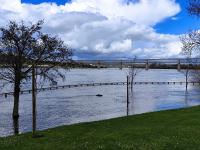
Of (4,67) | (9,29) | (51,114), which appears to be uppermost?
(9,29)

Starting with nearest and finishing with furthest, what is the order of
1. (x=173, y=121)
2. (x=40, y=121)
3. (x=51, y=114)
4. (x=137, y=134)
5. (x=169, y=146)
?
(x=169, y=146), (x=137, y=134), (x=173, y=121), (x=40, y=121), (x=51, y=114)

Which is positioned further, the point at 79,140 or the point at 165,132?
the point at 165,132

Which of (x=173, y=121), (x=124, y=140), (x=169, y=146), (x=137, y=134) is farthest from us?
(x=173, y=121)

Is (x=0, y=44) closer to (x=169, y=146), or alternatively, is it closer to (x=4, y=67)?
(x=4, y=67)

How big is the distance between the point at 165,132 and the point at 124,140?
10.4 feet

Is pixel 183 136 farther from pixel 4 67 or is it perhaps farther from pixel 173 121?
pixel 4 67

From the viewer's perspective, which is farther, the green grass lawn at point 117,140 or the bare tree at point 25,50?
the bare tree at point 25,50

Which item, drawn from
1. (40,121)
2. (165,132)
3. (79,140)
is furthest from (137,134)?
(40,121)

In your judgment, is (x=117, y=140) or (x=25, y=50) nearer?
(x=117, y=140)

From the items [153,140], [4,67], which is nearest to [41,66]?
[4,67]

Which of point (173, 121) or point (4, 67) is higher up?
point (4, 67)

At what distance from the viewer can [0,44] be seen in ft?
158

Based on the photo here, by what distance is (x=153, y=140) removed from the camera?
1742 cm

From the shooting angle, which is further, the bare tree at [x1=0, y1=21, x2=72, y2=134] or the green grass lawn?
the bare tree at [x1=0, y1=21, x2=72, y2=134]
